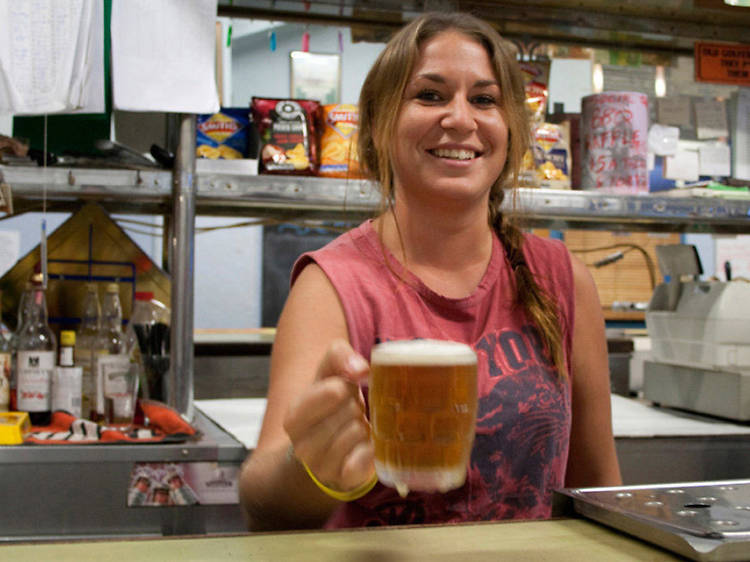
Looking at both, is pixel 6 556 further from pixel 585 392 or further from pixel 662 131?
pixel 662 131

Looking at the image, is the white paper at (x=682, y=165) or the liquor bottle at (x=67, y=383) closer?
the liquor bottle at (x=67, y=383)

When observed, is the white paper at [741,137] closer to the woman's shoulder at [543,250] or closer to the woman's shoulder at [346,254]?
the woman's shoulder at [543,250]

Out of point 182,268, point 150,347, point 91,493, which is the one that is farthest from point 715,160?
point 91,493

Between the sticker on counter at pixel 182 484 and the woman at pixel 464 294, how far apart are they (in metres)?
0.43

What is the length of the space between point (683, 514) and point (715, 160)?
5.89 ft

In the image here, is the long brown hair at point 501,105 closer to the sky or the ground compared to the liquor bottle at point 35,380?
closer to the sky

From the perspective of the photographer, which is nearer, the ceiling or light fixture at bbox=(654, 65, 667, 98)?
the ceiling

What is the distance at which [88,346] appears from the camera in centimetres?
187

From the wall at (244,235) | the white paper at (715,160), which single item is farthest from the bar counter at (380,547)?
the wall at (244,235)

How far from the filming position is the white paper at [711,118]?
2.41 meters

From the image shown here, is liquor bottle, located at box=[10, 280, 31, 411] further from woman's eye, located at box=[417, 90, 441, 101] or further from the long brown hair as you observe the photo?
woman's eye, located at box=[417, 90, 441, 101]

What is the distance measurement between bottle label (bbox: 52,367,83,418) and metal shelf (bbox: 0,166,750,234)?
1.29ft

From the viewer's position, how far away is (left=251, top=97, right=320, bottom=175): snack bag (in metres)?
1.95

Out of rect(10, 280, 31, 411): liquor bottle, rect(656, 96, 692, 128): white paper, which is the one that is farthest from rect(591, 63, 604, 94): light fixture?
rect(10, 280, 31, 411): liquor bottle
